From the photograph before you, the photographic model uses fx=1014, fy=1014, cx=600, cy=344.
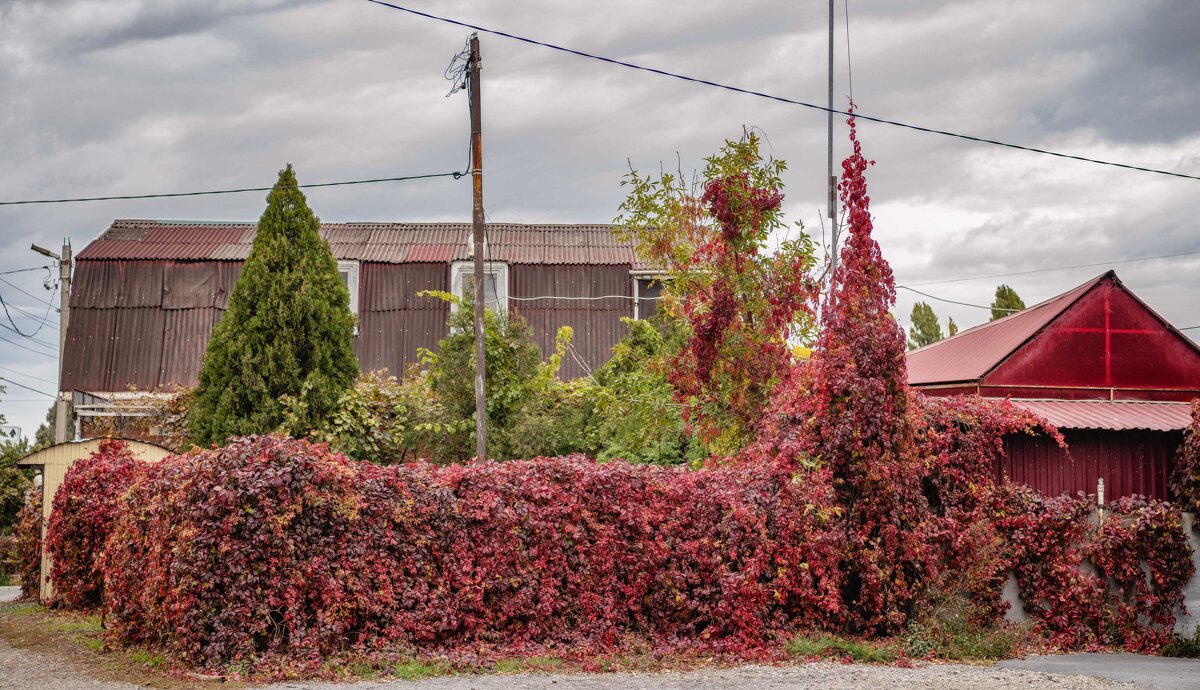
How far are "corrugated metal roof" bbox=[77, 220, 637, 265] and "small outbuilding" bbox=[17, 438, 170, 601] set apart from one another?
763 cm

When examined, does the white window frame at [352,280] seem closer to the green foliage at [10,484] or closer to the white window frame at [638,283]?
the white window frame at [638,283]

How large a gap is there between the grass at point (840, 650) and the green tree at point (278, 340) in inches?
312

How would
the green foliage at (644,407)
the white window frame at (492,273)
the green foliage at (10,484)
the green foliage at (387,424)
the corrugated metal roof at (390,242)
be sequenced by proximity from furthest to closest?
1. the green foliage at (10,484)
2. the corrugated metal roof at (390,242)
3. the white window frame at (492,273)
4. the green foliage at (387,424)
5. the green foliage at (644,407)

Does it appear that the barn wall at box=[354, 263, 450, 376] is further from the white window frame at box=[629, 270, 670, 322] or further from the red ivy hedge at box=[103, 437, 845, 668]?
the red ivy hedge at box=[103, 437, 845, 668]

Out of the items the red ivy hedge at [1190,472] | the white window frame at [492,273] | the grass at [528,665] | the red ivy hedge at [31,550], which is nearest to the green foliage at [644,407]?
the grass at [528,665]

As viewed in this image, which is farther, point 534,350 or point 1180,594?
point 534,350

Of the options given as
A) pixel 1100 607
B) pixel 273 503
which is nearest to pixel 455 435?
pixel 273 503

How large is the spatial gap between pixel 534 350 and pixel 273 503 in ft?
24.0

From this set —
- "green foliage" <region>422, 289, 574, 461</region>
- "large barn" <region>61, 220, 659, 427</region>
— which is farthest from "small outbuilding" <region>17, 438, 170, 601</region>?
"large barn" <region>61, 220, 659, 427</region>

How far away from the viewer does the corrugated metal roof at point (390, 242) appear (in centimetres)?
2242

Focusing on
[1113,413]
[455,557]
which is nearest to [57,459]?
[455,557]

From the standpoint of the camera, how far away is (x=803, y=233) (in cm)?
1323

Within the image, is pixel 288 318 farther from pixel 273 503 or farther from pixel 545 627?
pixel 545 627

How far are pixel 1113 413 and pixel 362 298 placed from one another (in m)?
15.0
